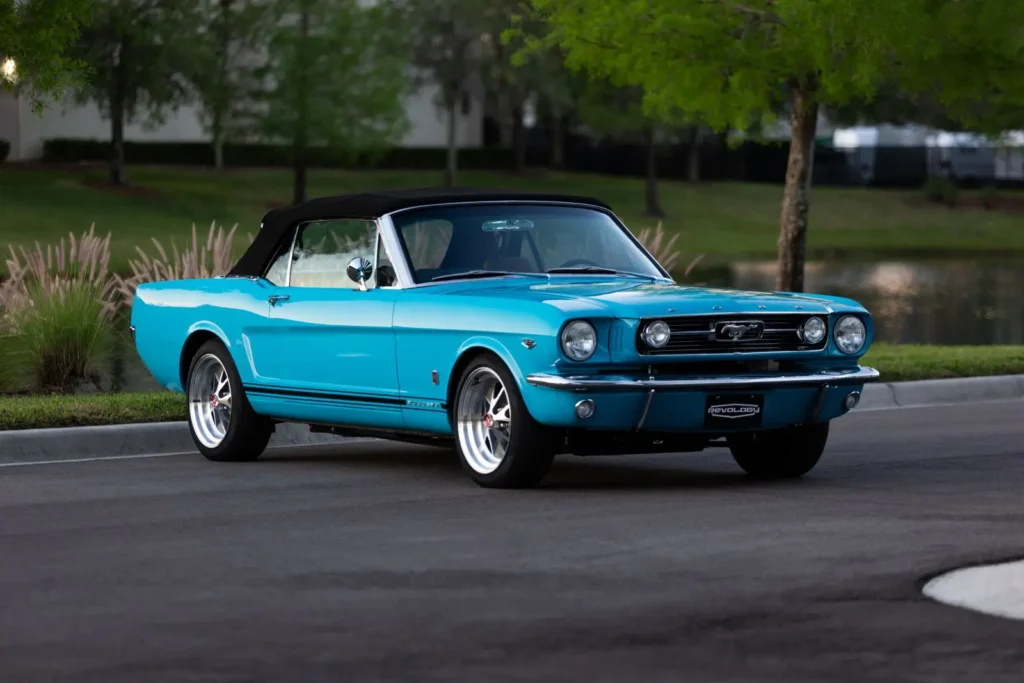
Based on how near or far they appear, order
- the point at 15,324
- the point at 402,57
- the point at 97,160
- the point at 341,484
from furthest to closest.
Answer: the point at 97,160, the point at 402,57, the point at 15,324, the point at 341,484

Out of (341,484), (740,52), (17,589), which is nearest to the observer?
(17,589)

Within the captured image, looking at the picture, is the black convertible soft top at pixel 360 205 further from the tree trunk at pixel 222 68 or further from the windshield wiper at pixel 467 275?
the tree trunk at pixel 222 68

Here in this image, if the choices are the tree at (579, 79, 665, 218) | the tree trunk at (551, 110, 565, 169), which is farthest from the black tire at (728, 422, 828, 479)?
the tree trunk at (551, 110, 565, 169)

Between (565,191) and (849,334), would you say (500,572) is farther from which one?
(565,191)

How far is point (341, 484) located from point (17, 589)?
11.2ft

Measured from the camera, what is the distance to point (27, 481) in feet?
36.8

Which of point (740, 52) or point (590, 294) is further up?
point (740, 52)

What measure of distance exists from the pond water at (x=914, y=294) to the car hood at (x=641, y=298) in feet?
22.3

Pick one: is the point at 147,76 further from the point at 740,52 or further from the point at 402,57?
the point at 740,52

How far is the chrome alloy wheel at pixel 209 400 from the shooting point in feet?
40.8

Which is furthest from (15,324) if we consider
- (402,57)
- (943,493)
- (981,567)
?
(402,57)

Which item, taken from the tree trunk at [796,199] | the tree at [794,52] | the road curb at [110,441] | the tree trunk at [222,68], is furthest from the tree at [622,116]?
the road curb at [110,441]

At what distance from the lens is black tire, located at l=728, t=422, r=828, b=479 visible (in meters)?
10.9

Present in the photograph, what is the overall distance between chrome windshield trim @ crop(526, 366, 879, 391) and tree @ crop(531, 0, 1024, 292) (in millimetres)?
8395
